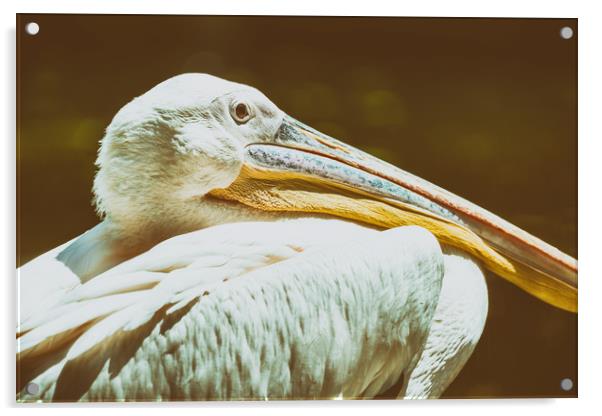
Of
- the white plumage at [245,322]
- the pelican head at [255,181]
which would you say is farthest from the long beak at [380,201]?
the white plumage at [245,322]

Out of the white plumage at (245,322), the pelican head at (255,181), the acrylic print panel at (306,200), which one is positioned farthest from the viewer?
the pelican head at (255,181)

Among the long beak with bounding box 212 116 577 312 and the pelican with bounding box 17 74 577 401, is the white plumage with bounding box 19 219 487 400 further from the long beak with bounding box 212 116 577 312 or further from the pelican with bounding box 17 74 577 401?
the long beak with bounding box 212 116 577 312

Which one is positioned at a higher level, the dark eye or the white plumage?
the dark eye

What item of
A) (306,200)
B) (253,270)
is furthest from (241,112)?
(253,270)

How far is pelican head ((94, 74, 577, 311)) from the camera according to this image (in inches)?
93.9

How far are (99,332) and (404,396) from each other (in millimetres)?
1103

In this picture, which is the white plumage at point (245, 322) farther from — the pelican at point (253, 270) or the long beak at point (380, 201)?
the long beak at point (380, 201)

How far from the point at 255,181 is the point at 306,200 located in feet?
0.68

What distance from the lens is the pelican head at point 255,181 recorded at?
2.38 meters

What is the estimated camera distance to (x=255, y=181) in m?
2.51

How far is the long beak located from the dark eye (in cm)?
10

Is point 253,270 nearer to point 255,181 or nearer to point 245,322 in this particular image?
point 245,322

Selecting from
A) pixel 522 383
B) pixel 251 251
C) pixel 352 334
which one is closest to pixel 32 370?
pixel 251 251

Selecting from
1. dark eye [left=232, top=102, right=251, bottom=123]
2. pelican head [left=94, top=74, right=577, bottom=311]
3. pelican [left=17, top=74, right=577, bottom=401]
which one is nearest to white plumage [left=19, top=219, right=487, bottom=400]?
pelican [left=17, top=74, right=577, bottom=401]
